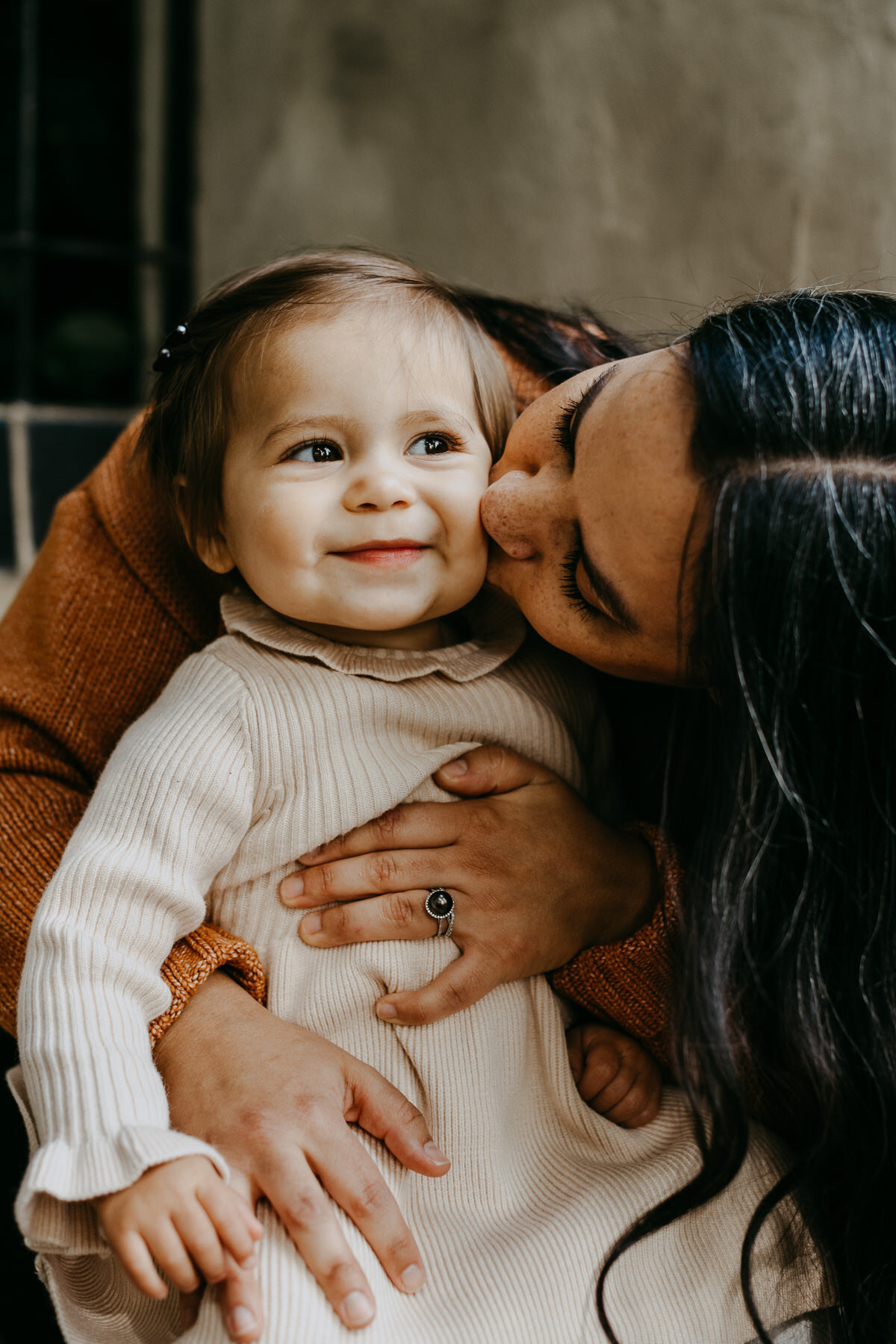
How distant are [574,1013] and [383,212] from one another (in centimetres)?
165

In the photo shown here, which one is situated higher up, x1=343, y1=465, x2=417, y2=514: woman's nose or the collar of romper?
x1=343, y1=465, x2=417, y2=514: woman's nose

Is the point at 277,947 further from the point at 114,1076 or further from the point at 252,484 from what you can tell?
the point at 252,484

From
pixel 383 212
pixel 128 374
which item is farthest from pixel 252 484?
pixel 128 374

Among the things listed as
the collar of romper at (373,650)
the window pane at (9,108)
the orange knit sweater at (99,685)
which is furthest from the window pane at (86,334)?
the collar of romper at (373,650)

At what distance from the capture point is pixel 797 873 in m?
0.79

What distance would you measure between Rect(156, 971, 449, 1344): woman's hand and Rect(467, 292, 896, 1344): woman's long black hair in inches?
7.2

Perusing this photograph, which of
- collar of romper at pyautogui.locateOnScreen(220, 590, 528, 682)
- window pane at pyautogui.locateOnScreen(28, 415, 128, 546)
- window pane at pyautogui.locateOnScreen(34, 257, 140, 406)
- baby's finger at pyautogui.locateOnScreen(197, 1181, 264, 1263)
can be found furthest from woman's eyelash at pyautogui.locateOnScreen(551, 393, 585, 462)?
window pane at pyautogui.locateOnScreen(34, 257, 140, 406)

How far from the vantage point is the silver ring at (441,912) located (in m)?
0.88

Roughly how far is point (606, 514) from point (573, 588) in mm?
90

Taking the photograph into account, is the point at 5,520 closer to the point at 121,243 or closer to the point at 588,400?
the point at 121,243

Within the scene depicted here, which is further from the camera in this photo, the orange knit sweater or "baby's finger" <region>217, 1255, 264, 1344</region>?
the orange knit sweater

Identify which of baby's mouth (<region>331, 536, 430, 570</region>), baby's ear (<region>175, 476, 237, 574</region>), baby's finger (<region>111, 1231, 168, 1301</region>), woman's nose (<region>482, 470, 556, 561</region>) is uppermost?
woman's nose (<region>482, 470, 556, 561</region>)

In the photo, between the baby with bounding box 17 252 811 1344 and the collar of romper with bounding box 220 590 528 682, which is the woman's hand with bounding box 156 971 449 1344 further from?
the collar of romper with bounding box 220 590 528 682

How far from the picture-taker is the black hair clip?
100 centimetres
